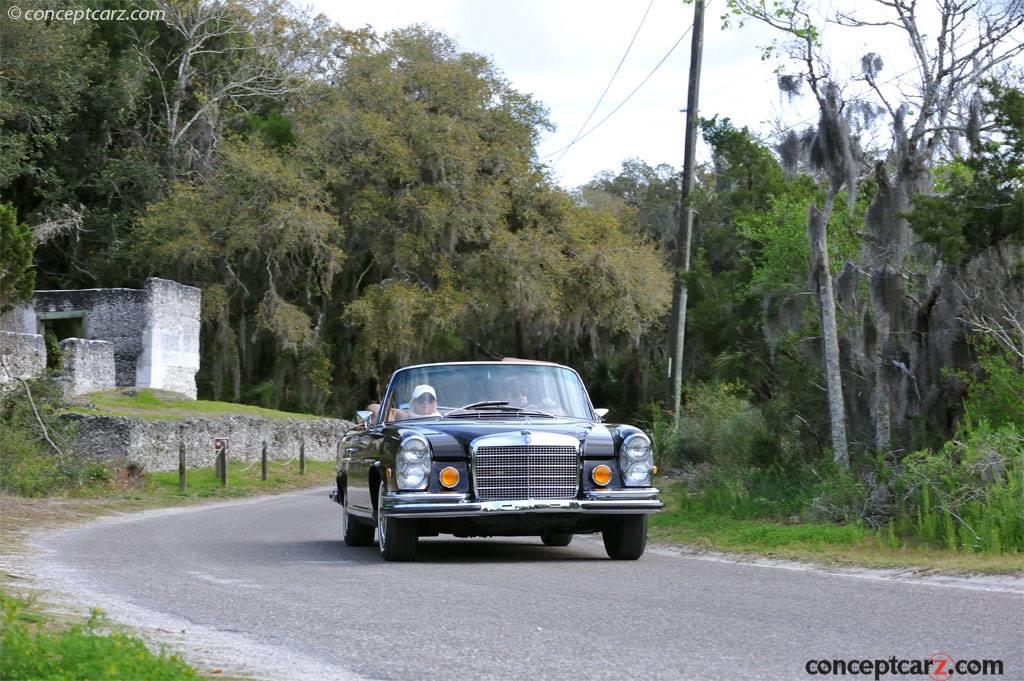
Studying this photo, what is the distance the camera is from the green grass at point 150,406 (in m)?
33.2

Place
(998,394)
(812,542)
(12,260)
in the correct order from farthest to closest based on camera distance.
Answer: (12,260) < (998,394) < (812,542)

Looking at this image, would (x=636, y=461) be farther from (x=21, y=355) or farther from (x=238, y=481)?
(x=21, y=355)

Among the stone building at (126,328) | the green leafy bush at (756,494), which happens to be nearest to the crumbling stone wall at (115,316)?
the stone building at (126,328)

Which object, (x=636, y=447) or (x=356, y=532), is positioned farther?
(x=356, y=532)

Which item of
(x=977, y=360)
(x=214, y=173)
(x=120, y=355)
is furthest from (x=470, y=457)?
(x=214, y=173)

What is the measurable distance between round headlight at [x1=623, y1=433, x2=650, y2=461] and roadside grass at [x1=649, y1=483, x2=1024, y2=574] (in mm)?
1981

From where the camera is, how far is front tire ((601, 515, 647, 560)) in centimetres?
1295

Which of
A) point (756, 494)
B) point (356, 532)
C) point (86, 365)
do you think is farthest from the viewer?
point (86, 365)

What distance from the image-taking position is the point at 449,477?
12.3 meters

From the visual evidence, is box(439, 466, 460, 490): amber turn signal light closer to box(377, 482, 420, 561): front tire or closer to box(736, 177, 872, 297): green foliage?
box(377, 482, 420, 561): front tire

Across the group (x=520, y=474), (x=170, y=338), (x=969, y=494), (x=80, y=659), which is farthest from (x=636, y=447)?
(x=170, y=338)

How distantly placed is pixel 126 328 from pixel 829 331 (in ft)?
86.9

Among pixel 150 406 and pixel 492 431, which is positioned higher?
pixel 150 406

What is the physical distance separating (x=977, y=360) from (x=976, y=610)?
25.3ft
